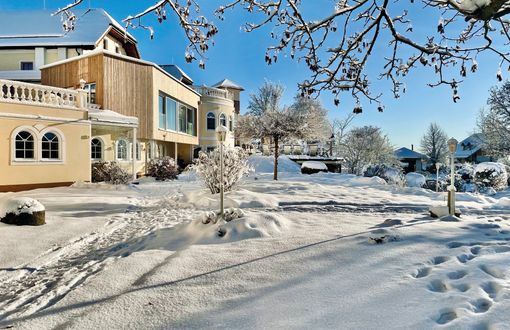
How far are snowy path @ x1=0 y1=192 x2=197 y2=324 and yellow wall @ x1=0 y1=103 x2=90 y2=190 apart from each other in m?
7.12

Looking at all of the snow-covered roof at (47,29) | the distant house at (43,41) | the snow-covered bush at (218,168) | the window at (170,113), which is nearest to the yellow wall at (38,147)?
the snow-covered bush at (218,168)

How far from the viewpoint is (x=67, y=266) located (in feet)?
15.3

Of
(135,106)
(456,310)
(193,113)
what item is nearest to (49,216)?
(456,310)

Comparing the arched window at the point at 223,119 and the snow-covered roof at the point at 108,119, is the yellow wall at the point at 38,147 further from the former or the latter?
the arched window at the point at 223,119

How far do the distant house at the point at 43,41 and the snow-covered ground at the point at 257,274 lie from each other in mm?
18927

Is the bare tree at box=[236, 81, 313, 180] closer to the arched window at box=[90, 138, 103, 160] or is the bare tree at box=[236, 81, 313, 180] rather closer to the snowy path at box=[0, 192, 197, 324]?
the arched window at box=[90, 138, 103, 160]

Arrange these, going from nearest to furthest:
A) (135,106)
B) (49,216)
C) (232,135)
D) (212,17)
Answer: (212,17) < (49,216) < (135,106) < (232,135)

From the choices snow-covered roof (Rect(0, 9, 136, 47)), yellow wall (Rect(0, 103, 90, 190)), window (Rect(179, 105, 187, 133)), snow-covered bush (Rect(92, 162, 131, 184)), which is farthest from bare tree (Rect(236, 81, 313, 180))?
snow-covered roof (Rect(0, 9, 136, 47))

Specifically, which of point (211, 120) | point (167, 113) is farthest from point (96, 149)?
point (211, 120)

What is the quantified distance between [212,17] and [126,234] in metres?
4.60

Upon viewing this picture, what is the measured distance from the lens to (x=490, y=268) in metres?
3.69

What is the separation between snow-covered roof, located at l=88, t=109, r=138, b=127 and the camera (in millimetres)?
14766

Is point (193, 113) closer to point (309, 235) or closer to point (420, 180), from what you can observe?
point (420, 180)

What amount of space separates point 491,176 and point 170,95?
805 inches
